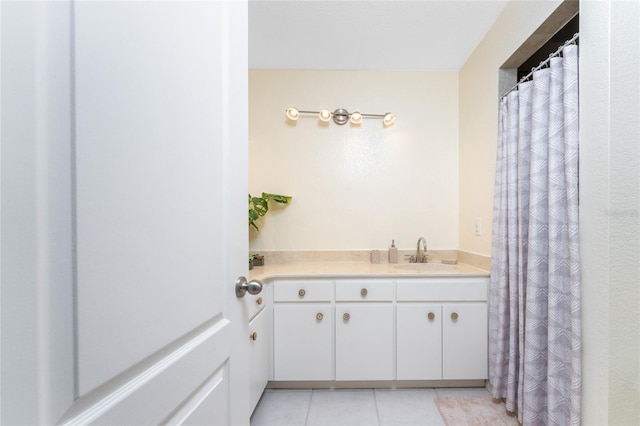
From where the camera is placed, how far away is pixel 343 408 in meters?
1.77

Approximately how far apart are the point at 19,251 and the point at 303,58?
2.40m

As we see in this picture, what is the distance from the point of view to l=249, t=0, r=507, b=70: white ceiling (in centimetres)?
174

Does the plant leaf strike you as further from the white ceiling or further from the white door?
the white door

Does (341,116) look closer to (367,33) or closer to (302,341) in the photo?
(367,33)

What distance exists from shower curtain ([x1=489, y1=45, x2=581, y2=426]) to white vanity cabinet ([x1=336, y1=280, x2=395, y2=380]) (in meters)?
0.67

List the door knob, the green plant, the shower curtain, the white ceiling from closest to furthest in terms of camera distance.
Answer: the door knob < the shower curtain < the white ceiling < the green plant

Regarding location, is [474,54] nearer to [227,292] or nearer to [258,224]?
[258,224]

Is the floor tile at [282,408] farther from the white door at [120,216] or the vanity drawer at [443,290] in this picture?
the white door at [120,216]

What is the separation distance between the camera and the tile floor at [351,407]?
166 cm

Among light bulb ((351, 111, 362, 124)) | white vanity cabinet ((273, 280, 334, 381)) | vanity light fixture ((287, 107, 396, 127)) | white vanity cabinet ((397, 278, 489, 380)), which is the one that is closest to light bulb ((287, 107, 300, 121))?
vanity light fixture ((287, 107, 396, 127))

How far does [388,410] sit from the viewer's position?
1.74m

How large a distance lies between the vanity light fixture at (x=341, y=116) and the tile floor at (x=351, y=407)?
2.12 metres

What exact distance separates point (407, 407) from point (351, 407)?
36cm

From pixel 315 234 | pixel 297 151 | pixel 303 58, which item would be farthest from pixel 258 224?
pixel 303 58
